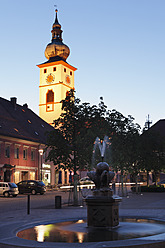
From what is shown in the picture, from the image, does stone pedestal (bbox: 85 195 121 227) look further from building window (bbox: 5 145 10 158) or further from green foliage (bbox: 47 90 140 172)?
building window (bbox: 5 145 10 158)

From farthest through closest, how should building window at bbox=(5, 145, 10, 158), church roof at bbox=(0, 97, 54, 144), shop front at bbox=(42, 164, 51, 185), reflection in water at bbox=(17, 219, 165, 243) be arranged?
shop front at bbox=(42, 164, 51, 185), church roof at bbox=(0, 97, 54, 144), building window at bbox=(5, 145, 10, 158), reflection in water at bbox=(17, 219, 165, 243)

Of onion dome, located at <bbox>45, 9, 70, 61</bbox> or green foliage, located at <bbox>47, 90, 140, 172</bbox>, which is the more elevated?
onion dome, located at <bbox>45, 9, 70, 61</bbox>

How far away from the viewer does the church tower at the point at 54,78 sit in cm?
9288

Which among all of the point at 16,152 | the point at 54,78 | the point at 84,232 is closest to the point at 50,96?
the point at 54,78

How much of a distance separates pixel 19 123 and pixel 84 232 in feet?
146

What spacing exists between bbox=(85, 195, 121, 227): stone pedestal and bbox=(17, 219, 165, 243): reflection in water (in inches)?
11.5

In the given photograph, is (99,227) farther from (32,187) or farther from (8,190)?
(32,187)

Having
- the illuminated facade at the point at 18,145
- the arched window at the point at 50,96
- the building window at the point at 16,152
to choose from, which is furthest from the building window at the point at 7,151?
the arched window at the point at 50,96

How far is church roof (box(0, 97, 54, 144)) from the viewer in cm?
4953

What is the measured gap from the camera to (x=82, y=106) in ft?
83.9

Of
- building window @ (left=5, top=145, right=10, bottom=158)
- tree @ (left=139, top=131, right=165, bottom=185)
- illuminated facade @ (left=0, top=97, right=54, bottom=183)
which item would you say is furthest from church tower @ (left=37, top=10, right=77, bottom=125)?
tree @ (left=139, top=131, right=165, bottom=185)

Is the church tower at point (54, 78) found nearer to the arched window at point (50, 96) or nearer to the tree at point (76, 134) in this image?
the arched window at point (50, 96)

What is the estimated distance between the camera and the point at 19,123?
54.6 m

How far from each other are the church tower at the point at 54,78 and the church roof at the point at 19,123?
1084 inches
